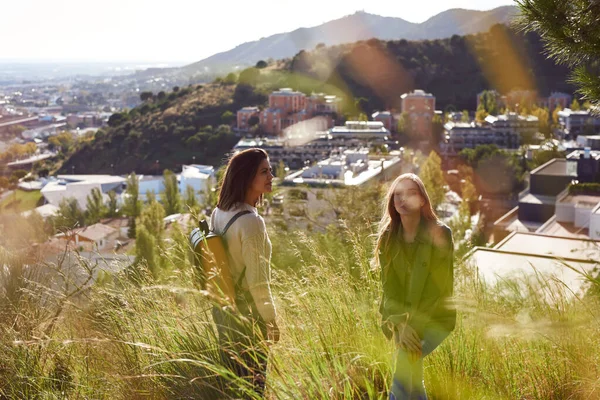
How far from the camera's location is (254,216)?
1.98 m

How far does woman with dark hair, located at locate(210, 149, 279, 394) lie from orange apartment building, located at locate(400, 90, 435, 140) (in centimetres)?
3910

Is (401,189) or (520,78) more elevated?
(401,189)

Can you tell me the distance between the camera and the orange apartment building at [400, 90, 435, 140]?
41.1 metres

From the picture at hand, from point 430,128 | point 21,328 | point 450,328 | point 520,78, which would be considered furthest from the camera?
point 520,78

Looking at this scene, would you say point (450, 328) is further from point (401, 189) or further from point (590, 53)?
point (590, 53)

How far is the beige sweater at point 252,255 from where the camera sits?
190cm

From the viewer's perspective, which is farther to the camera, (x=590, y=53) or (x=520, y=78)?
(x=520, y=78)

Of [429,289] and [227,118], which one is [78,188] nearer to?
[227,118]

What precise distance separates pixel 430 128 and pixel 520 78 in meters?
19.0

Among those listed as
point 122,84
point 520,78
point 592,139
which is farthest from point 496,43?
point 122,84

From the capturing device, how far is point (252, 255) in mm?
1914

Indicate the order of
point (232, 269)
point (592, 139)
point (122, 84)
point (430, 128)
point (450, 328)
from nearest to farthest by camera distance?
1. point (450, 328)
2. point (232, 269)
3. point (592, 139)
4. point (430, 128)
5. point (122, 84)

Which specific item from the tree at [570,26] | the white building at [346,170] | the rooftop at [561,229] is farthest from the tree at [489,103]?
the tree at [570,26]

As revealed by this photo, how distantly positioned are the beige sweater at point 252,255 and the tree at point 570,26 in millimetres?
1437
